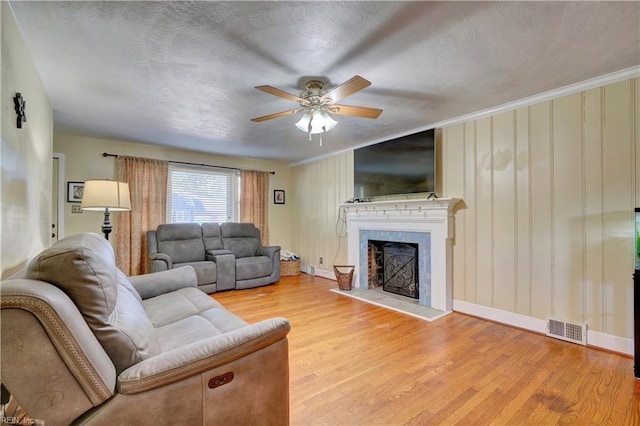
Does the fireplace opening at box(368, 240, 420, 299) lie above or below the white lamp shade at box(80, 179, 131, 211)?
below

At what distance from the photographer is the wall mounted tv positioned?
3.57 meters

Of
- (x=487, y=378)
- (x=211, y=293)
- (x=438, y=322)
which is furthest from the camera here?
(x=211, y=293)

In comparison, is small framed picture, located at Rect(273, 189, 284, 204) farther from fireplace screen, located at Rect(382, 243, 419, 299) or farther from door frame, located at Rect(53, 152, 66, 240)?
door frame, located at Rect(53, 152, 66, 240)

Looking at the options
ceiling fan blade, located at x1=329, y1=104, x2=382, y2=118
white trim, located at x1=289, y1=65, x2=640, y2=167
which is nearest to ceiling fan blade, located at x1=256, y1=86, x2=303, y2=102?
ceiling fan blade, located at x1=329, y1=104, x2=382, y2=118

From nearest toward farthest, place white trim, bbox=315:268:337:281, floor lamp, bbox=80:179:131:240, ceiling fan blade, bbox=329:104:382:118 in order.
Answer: ceiling fan blade, bbox=329:104:382:118 < floor lamp, bbox=80:179:131:240 < white trim, bbox=315:268:337:281

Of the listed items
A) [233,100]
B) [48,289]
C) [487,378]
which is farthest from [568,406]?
[233,100]

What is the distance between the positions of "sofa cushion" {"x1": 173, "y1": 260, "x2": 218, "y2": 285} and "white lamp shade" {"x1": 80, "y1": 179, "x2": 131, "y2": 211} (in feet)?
5.14

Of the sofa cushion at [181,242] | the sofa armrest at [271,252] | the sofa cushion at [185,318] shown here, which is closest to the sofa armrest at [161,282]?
the sofa cushion at [185,318]

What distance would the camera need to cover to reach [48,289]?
911mm

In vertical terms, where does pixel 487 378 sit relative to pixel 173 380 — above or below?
below

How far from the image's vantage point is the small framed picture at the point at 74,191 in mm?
4105

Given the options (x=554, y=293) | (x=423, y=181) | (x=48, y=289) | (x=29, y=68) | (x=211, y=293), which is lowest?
(x=211, y=293)

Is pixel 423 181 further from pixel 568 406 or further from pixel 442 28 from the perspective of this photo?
pixel 568 406

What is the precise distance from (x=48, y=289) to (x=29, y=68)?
2051 millimetres
